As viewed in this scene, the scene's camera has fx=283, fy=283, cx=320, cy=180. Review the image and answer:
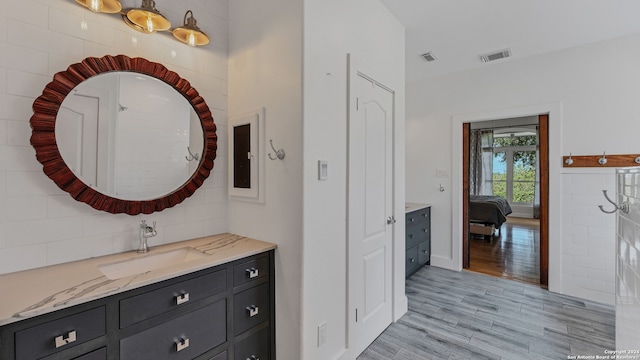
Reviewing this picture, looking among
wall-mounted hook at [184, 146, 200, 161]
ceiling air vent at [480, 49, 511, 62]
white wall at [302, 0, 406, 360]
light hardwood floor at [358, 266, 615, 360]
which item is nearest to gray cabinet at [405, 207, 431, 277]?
light hardwood floor at [358, 266, 615, 360]

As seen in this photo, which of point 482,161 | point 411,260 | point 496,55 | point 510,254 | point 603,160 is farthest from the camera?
point 482,161

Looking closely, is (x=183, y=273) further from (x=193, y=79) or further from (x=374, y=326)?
(x=374, y=326)

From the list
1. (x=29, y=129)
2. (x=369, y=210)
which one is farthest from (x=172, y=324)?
(x=369, y=210)

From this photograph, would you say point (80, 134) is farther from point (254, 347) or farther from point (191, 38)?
point (254, 347)

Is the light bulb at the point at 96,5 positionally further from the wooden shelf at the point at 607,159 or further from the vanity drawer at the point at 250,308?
the wooden shelf at the point at 607,159

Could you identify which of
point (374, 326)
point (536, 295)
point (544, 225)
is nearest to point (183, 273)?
point (374, 326)

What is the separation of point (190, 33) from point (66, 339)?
1690 mm

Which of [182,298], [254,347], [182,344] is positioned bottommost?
[254,347]

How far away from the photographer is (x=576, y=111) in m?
3.06

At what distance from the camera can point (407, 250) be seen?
11.2 ft

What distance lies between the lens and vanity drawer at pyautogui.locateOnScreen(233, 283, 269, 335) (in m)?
1.58

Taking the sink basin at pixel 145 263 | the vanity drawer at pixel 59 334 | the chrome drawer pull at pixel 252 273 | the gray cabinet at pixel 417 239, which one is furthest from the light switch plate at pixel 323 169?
the gray cabinet at pixel 417 239

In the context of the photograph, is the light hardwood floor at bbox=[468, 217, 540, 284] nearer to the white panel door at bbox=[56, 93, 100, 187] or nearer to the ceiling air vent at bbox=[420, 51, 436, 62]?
the ceiling air vent at bbox=[420, 51, 436, 62]

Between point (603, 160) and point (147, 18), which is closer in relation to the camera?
point (147, 18)
